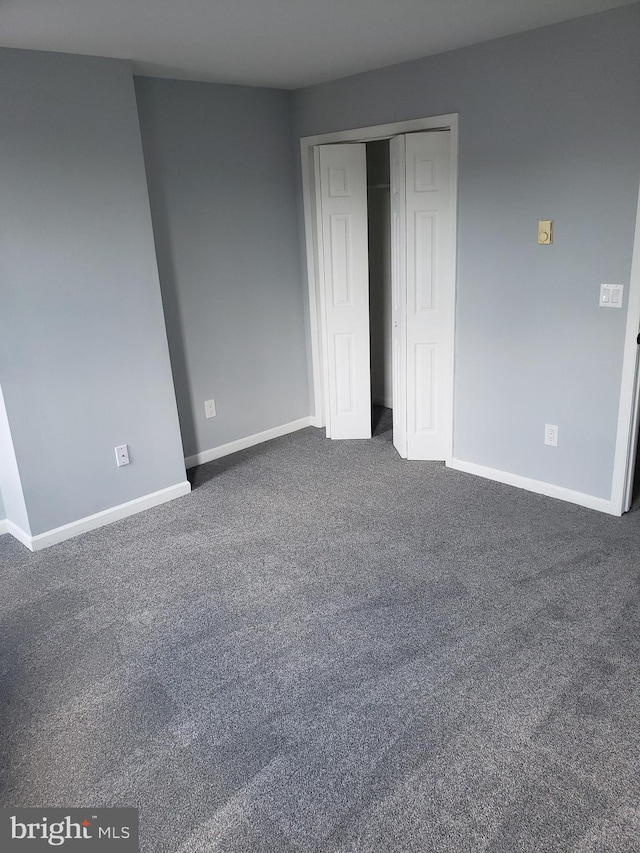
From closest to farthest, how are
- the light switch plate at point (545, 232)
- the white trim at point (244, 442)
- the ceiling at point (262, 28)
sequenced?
the ceiling at point (262, 28) < the light switch plate at point (545, 232) < the white trim at point (244, 442)

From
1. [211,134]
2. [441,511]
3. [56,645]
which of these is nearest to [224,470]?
[441,511]

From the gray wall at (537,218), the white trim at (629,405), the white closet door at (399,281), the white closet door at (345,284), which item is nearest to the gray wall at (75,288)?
the white closet door at (345,284)

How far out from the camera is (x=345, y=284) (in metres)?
4.45

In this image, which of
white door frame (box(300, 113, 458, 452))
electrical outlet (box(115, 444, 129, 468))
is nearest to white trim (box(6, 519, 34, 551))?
electrical outlet (box(115, 444, 129, 468))

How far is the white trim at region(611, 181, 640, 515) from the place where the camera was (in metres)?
3.05

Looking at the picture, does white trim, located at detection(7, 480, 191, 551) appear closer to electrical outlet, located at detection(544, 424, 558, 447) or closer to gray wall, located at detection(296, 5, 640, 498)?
gray wall, located at detection(296, 5, 640, 498)

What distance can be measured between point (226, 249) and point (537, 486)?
2.48 metres

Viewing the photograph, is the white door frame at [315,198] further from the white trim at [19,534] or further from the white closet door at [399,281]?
the white trim at [19,534]

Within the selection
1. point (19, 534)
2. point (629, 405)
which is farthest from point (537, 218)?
point (19, 534)

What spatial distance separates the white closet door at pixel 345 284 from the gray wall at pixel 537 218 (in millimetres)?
321

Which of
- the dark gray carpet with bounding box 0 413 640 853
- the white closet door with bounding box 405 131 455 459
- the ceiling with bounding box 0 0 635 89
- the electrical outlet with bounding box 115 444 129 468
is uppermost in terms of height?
the ceiling with bounding box 0 0 635 89

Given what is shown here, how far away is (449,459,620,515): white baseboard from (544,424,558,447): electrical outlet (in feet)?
0.80

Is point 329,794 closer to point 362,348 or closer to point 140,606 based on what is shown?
point 140,606

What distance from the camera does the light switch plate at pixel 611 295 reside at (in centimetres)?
312
